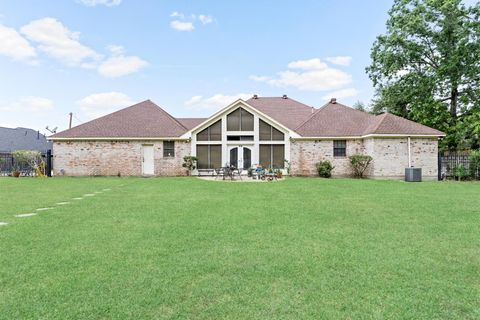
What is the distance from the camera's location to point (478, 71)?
21781mm

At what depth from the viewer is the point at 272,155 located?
20.5 metres

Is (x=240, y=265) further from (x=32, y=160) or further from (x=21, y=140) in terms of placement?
(x=21, y=140)

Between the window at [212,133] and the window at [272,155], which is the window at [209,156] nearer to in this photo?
the window at [212,133]

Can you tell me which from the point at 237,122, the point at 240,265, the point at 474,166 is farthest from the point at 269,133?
the point at 240,265

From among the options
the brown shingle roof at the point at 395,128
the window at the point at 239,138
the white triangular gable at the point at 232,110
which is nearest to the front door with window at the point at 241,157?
the window at the point at 239,138

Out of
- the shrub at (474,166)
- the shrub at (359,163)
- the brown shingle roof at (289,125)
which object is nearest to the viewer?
the shrub at (474,166)

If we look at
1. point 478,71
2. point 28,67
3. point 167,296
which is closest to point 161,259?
point 167,296

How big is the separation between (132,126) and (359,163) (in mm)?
16021

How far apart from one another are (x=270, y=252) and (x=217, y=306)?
1.67 meters

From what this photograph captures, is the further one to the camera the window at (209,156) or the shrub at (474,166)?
the window at (209,156)

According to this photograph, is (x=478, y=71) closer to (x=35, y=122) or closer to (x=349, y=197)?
(x=349, y=197)

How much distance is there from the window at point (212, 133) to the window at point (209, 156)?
1.60ft

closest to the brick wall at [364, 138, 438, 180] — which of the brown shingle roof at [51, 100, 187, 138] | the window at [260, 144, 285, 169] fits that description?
the window at [260, 144, 285, 169]

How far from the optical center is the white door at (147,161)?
20.5m
